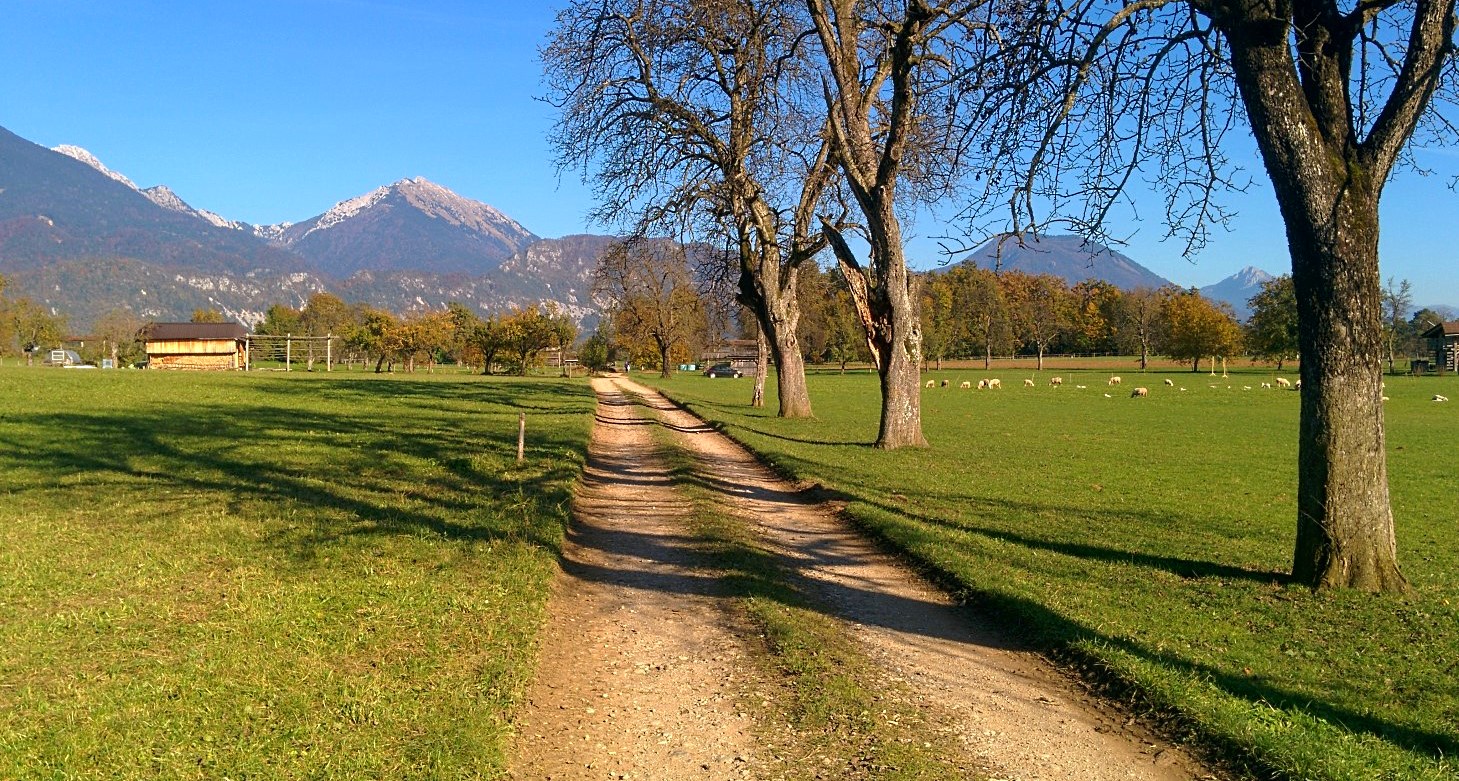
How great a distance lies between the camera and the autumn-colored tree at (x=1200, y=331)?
87.9 meters

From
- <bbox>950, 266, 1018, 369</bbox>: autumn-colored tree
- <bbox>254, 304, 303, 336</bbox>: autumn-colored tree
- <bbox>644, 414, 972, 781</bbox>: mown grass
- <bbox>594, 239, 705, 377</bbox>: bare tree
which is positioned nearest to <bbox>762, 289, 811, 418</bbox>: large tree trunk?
<bbox>644, 414, 972, 781</bbox>: mown grass

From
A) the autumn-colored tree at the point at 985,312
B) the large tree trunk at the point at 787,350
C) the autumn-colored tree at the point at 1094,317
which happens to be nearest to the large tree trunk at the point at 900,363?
the large tree trunk at the point at 787,350

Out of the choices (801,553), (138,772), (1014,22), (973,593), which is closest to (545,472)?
(801,553)

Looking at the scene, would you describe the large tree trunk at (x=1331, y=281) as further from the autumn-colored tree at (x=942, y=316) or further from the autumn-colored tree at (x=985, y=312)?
the autumn-colored tree at (x=985, y=312)

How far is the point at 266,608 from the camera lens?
6.38 metres

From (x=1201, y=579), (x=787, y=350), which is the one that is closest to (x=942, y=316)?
(x=787, y=350)

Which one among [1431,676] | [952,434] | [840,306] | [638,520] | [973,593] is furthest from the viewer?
[840,306]

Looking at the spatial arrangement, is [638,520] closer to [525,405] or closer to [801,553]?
[801,553]

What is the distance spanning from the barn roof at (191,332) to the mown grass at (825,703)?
82.0 metres

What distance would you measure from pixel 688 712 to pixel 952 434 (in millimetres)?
18854

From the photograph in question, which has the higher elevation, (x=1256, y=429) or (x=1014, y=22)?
(x=1014, y=22)

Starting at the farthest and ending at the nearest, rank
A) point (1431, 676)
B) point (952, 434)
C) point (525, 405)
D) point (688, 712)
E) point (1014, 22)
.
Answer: point (525, 405) → point (952, 434) → point (1014, 22) → point (1431, 676) → point (688, 712)

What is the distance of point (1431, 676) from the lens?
5.29m

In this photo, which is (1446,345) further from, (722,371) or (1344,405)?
(1344,405)
